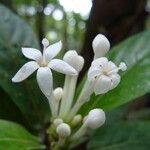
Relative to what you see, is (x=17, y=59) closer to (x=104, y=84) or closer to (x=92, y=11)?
(x=104, y=84)

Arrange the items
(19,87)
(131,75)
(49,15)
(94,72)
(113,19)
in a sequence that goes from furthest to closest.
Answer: (49,15) → (113,19) → (19,87) → (131,75) → (94,72)

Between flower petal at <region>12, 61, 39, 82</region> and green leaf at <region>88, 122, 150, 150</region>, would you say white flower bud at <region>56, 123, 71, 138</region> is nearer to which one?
flower petal at <region>12, 61, 39, 82</region>

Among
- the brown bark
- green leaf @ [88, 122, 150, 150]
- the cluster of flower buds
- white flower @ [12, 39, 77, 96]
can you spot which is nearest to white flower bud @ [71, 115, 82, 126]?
the cluster of flower buds

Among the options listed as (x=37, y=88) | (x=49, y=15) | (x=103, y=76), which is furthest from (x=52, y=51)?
(x=49, y=15)

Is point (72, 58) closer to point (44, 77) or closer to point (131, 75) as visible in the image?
point (44, 77)

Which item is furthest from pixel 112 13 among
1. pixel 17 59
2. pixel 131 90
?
pixel 131 90

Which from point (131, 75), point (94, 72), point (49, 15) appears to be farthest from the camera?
point (49, 15)
